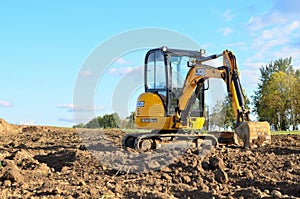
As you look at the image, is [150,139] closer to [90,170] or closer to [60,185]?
[90,170]

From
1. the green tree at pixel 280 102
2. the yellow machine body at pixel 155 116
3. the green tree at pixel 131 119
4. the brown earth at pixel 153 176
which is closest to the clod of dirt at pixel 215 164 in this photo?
the brown earth at pixel 153 176

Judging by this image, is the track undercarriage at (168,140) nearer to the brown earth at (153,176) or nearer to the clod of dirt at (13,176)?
the brown earth at (153,176)

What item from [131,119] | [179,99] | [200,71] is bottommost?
[131,119]

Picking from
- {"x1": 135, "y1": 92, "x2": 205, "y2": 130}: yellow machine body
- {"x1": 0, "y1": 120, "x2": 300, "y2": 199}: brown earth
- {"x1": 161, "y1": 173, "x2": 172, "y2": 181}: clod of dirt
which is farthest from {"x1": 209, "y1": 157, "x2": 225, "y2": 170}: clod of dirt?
{"x1": 135, "y1": 92, "x2": 205, "y2": 130}: yellow machine body

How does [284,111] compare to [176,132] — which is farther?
[284,111]

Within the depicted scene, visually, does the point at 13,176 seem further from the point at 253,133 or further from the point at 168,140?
the point at 253,133

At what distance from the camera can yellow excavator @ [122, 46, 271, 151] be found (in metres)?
12.7

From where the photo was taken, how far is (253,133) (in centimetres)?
1223

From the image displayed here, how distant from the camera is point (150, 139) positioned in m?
12.8

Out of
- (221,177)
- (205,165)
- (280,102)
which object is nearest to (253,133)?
(205,165)

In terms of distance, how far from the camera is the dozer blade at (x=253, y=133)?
39.9ft

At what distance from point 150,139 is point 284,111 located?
4408cm

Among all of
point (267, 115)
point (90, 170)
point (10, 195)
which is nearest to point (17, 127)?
point (90, 170)

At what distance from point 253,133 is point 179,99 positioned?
2489 millimetres
